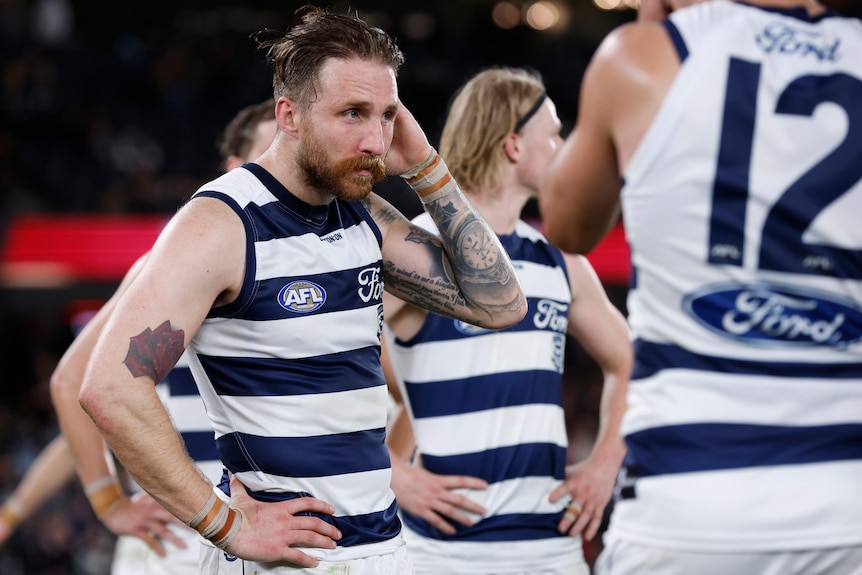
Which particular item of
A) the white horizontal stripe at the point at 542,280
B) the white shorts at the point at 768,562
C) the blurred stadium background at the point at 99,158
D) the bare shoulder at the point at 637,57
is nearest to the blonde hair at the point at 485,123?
the white horizontal stripe at the point at 542,280

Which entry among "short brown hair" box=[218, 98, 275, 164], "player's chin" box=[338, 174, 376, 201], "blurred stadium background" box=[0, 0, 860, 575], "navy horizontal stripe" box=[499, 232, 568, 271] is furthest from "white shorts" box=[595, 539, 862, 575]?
"blurred stadium background" box=[0, 0, 860, 575]

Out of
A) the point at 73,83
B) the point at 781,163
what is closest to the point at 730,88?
the point at 781,163

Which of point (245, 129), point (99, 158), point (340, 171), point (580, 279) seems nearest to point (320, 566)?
point (340, 171)

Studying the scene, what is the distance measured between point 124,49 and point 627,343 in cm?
1348

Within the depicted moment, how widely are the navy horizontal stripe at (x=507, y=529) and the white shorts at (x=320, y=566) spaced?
2.39 ft

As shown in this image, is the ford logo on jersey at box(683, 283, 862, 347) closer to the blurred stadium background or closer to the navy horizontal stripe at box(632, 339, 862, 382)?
the navy horizontal stripe at box(632, 339, 862, 382)

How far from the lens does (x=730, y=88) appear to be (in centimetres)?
209

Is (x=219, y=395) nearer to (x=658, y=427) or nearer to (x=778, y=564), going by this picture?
(x=658, y=427)

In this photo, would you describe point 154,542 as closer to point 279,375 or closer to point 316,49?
point 279,375

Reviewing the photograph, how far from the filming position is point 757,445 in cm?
210

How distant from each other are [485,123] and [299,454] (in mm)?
1676

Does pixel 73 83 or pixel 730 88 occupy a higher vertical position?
pixel 730 88

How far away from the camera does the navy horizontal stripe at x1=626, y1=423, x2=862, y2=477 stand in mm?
2092

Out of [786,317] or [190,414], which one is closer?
[786,317]
